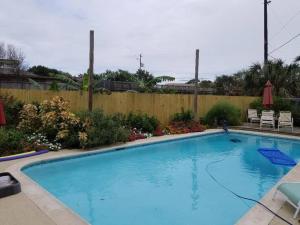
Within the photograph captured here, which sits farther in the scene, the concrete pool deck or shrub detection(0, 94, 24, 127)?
shrub detection(0, 94, 24, 127)

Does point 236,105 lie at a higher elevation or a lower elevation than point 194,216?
higher

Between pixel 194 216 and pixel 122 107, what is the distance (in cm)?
819

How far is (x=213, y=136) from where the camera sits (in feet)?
45.6

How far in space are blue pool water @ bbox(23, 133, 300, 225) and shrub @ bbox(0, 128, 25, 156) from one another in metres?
1.18

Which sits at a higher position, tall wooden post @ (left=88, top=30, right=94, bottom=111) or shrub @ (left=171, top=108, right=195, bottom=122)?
tall wooden post @ (left=88, top=30, right=94, bottom=111)

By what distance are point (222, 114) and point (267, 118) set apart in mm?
2350

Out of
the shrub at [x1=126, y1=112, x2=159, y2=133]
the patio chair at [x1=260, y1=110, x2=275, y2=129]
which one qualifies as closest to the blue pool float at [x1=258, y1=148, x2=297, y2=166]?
the shrub at [x1=126, y1=112, x2=159, y2=133]

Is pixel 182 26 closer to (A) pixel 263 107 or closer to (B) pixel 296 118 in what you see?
(A) pixel 263 107

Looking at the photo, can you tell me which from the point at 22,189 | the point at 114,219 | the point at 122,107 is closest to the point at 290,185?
the point at 114,219

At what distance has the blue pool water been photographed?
5.11 meters

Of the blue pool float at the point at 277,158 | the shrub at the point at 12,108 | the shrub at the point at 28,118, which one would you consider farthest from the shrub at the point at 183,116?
the shrub at the point at 12,108

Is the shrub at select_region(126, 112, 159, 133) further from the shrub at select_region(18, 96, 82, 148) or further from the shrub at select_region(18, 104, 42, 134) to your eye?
the shrub at select_region(18, 104, 42, 134)

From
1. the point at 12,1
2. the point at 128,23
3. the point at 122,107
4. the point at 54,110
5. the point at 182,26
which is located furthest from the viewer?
the point at 182,26

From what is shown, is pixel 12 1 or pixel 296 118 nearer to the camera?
pixel 12 1
